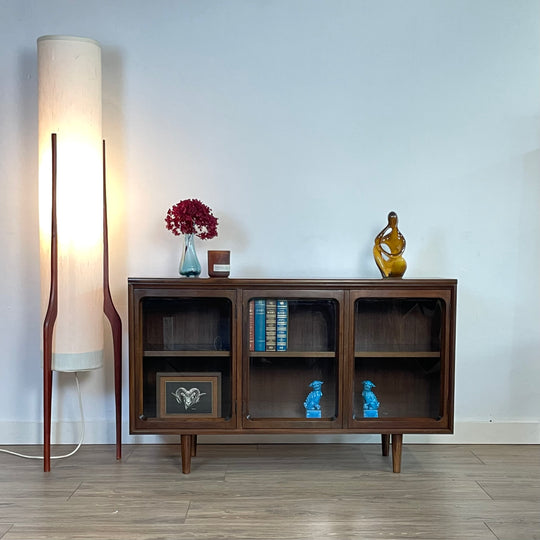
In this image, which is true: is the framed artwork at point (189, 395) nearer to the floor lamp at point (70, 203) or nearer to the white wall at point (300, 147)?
the floor lamp at point (70, 203)

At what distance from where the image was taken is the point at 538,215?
113 inches

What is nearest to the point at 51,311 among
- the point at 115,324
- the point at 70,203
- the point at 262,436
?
the point at 115,324

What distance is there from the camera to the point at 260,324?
2.51 meters

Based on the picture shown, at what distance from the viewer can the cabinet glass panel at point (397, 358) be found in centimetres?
252

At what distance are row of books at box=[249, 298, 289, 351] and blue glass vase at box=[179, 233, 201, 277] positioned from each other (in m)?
0.27

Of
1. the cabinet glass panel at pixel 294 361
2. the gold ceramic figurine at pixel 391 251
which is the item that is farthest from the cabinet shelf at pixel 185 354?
the gold ceramic figurine at pixel 391 251

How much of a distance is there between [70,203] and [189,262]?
0.52 metres

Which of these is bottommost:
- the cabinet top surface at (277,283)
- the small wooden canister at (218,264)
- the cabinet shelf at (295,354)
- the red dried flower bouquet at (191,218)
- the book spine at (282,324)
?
the cabinet shelf at (295,354)

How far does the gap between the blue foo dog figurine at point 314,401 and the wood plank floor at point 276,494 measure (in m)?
0.23

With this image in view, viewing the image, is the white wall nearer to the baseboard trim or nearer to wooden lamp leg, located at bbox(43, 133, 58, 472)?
the baseboard trim

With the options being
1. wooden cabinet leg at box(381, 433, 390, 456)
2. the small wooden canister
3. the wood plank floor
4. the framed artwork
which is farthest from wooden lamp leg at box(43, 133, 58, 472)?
wooden cabinet leg at box(381, 433, 390, 456)

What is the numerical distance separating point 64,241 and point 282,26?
4.32 ft

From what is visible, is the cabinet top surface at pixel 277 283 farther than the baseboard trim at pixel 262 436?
No

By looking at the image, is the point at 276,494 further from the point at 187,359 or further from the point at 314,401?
the point at 187,359
